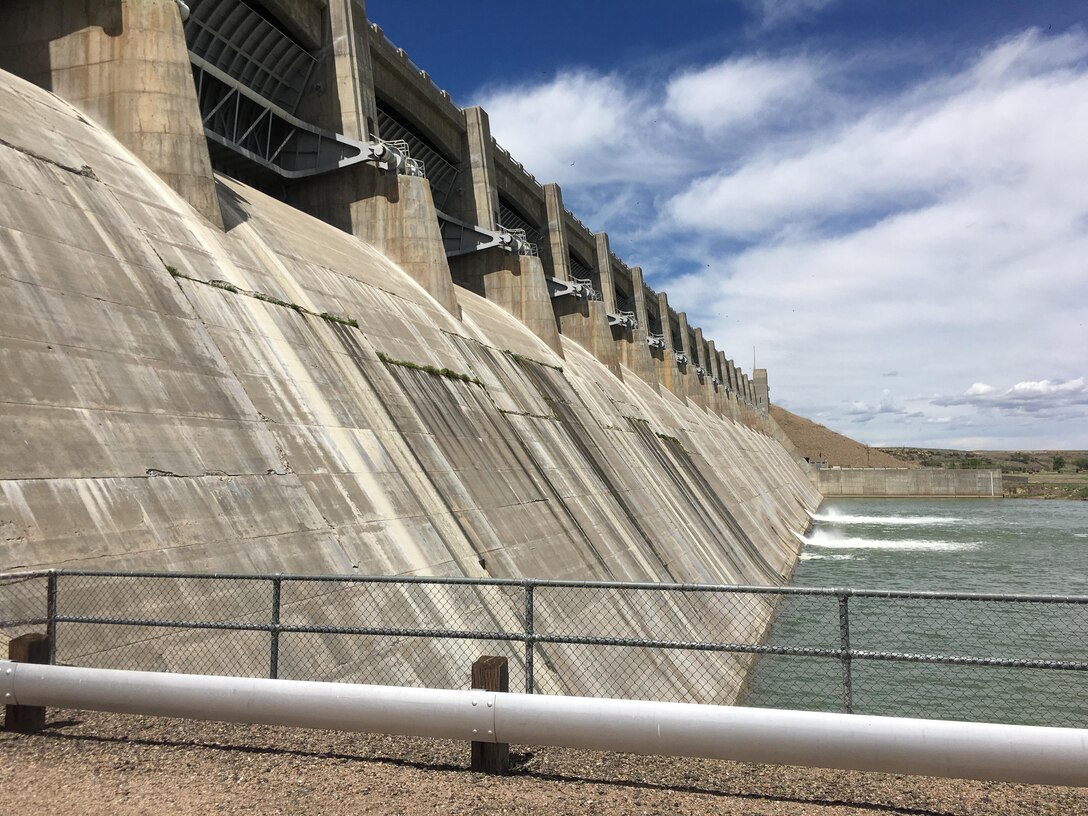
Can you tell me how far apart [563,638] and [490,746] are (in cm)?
104

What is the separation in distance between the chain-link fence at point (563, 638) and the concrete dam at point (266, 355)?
0.63ft

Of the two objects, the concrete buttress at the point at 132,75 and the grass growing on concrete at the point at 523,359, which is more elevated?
the concrete buttress at the point at 132,75

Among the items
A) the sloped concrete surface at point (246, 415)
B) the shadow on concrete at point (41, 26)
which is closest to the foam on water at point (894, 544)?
the sloped concrete surface at point (246, 415)

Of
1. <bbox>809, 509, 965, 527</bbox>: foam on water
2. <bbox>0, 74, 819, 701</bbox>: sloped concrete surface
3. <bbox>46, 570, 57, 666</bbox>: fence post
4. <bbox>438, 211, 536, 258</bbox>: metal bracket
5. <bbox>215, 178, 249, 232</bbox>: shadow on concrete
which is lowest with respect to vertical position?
<bbox>809, 509, 965, 527</bbox>: foam on water

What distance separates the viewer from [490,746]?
15.7 feet

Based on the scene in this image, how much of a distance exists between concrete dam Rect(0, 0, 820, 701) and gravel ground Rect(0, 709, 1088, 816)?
167 centimetres

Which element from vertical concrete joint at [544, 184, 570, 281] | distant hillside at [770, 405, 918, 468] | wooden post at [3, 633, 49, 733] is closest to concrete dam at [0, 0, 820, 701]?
wooden post at [3, 633, 49, 733]

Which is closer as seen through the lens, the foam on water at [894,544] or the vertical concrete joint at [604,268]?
the foam on water at [894,544]

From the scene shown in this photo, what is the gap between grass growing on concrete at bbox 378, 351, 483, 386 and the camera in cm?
1445

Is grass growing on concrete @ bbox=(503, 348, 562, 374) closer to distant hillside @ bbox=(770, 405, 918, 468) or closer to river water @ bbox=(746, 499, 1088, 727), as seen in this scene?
river water @ bbox=(746, 499, 1088, 727)

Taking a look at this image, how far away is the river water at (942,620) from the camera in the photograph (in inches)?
488

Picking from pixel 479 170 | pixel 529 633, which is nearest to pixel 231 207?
pixel 529 633

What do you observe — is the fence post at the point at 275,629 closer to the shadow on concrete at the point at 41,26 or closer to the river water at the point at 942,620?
the river water at the point at 942,620

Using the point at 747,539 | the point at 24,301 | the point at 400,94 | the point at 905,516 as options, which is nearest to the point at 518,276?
the point at 400,94
